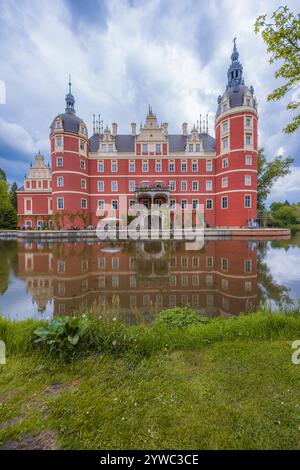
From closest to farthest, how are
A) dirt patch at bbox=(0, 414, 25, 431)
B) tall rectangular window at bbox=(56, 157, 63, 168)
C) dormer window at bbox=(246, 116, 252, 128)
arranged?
dirt patch at bbox=(0, 414, 25, 431) → dormer window at bbox=(246, 116, 252, 128) → tall rectangular window at bbox=(56, 157, 63, 168)

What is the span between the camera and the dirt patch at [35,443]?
1585 millimetres

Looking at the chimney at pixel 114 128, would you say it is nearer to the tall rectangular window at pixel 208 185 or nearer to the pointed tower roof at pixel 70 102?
the pointed tower roof at pixel 70 102

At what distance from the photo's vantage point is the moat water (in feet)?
17.3

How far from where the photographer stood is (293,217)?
42312 millimetres

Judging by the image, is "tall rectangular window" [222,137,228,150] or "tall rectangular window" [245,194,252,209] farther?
"tall rectangular window" [222,137,228,150]

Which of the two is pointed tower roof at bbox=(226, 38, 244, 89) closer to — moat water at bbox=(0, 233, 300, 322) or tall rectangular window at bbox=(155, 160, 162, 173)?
tall rectangular window at bbox=(155, 160, 162, 173)

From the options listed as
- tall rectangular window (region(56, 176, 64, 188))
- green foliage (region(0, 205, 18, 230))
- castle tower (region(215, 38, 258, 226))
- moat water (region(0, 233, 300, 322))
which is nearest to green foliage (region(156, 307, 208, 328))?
moat water (region(0, 233, 300, 322))

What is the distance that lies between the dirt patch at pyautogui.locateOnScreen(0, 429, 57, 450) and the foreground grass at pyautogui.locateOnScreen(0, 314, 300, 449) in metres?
0.03

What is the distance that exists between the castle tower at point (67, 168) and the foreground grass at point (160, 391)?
87.6 ft

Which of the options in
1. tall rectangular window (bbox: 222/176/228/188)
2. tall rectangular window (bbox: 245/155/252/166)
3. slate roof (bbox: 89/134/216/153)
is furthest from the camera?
slate roof (bbox: 89/134/216/153)

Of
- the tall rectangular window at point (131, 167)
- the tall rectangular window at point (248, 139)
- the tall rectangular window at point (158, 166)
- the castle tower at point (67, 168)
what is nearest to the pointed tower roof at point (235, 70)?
the tall rectangular window at point (248, 139)

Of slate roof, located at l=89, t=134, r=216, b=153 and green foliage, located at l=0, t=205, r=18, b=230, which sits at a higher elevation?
slate roof, located at l=89, t=134, r=216, b=153
